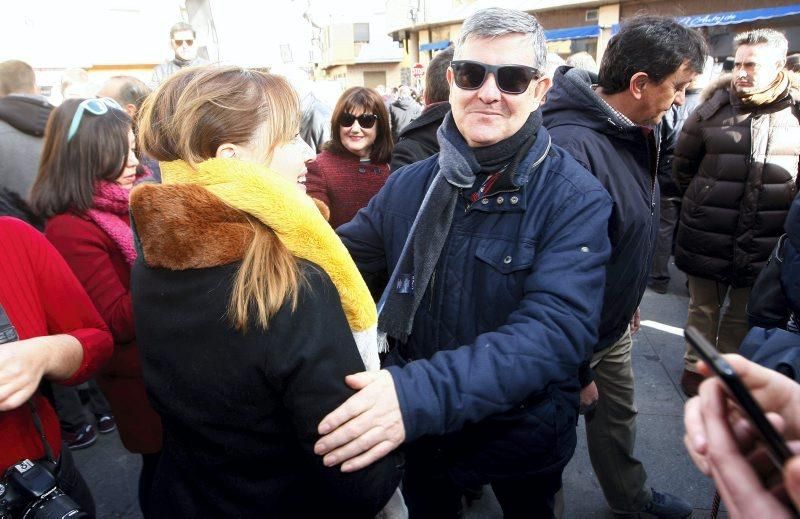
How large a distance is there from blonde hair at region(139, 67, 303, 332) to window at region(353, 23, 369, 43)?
50.3 m

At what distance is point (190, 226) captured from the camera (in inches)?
40.5

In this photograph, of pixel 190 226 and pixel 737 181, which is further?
pixel 737 181

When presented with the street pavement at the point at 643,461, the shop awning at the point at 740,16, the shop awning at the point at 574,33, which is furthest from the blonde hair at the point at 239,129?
the shop awning at the point at 574,33

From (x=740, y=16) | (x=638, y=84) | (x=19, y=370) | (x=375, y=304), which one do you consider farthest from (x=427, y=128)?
(x=740, y=16)

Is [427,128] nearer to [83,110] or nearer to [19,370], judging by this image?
[83,110]

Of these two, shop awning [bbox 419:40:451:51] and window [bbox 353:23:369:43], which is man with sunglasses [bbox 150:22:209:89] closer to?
shop awning [bbox 419:40:451:51]

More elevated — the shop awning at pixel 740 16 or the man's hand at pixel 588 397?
the shop awning at pixel 740 16

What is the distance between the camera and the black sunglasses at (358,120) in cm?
360

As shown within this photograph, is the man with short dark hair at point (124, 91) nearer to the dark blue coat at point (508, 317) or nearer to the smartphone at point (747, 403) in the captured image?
the dark blue coat at point (508, 317)

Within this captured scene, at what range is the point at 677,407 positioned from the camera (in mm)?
3465

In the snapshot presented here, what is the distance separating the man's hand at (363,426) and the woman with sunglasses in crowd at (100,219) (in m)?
1.24

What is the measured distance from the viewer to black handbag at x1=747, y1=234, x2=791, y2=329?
1.82 metres

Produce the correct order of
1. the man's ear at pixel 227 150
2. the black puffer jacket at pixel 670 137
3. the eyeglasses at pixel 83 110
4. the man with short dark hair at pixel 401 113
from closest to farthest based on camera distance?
the man's ear at pixel 227 150 → the eyeglasses at pixel 83 110 → the black puffer jacket at pixel 670 137 → the man with short dark hair at pixel 401 113

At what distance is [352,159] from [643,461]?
2578mm
